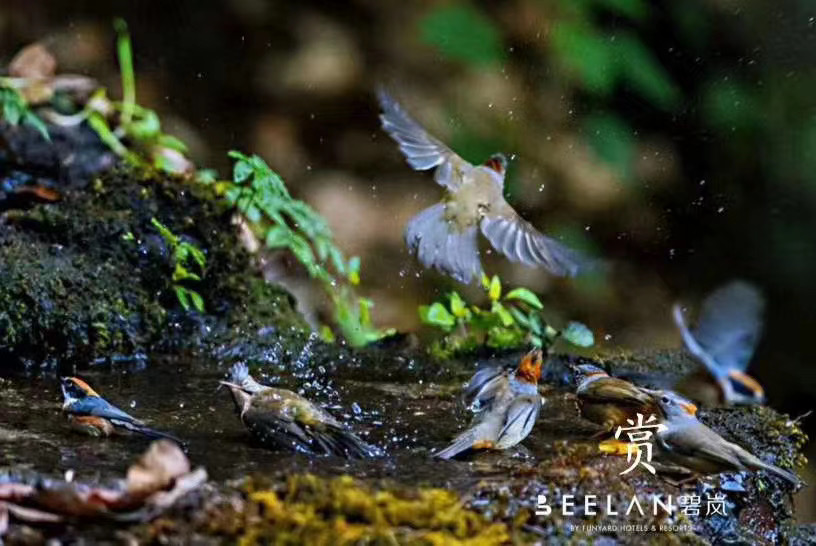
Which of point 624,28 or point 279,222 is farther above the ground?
point 624,28

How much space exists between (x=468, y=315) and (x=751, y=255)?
2.15m

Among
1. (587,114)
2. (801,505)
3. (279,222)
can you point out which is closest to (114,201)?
(279,222)

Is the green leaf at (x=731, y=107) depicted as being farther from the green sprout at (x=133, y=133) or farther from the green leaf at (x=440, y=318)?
the green sprout at (x=133, y=133)

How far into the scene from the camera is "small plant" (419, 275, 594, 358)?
154 inches

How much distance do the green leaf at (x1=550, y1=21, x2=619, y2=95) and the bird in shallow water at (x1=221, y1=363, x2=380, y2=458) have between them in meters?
3.58

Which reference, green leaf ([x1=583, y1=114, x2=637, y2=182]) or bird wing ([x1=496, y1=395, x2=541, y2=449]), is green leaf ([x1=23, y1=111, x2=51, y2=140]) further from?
green leaf ([x1=583, y1=114, x2=637, y2=182])

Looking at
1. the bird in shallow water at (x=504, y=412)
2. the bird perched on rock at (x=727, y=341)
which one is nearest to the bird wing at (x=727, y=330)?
the bird perched on rock at (x=727, y=341)

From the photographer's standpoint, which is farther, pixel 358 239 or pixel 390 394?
pixel 358 239

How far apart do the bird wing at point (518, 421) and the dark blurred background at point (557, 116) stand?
2865 millimetres

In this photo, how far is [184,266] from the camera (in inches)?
143

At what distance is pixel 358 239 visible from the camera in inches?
221

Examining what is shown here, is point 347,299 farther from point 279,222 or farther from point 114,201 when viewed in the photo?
point 114,201

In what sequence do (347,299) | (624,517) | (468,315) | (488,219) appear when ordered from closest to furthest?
(624,517) < (488,219) < (468,315) < (347,299)

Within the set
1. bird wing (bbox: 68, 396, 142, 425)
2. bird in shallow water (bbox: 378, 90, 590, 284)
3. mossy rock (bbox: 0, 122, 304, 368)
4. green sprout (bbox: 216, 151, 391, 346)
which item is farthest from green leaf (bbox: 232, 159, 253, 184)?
bird wing (bbox: 68, 396, 142, 425)
